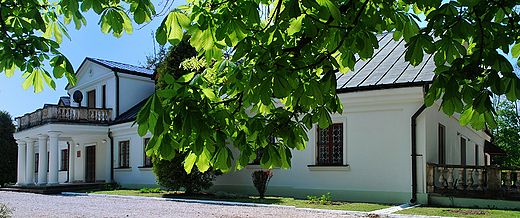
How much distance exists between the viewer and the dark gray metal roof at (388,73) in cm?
1213

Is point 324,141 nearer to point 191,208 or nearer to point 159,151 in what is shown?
point 191,208

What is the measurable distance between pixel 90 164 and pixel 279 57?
2390cm

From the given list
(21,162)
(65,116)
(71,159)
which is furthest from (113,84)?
(21,162)

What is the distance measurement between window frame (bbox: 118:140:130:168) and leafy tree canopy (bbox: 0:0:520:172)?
59.5ft

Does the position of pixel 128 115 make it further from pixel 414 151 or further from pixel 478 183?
pixel 478 183

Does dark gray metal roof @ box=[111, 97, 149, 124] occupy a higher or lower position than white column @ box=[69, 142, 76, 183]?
higher

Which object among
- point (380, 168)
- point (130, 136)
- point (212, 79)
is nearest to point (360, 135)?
point (380, 168)

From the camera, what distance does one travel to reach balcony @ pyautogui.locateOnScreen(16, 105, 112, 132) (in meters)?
21.1

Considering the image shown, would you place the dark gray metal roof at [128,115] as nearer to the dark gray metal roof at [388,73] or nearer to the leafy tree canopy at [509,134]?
the dark gray metal roof at [388,73]

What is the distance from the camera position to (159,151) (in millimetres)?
3172

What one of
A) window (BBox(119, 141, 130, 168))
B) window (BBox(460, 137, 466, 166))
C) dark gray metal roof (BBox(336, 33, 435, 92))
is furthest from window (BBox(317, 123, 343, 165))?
window (BBox(119, 141, 130, 168))

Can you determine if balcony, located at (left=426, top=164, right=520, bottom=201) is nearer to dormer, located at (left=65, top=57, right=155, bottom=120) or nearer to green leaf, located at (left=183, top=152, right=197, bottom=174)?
green leaf, located at (left=183, top=152, right=197, bottom=174)

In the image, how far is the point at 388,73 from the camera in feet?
43.2

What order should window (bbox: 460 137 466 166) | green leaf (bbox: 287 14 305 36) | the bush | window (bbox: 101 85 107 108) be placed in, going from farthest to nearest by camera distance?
window (bbox: 101 85 107 108), window (bbox: 460 137 466 166), the bush, green leaf (bbox: 287 14 305 36)
